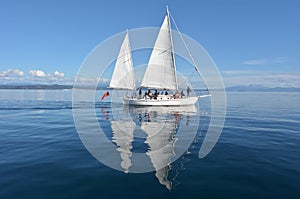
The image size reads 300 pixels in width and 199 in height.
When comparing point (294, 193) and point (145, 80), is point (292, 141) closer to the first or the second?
point (294, 193)

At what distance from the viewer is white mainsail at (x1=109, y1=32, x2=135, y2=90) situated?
183 ft

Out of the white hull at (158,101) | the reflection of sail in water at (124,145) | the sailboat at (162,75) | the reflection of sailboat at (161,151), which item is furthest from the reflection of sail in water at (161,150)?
the sailboat at (162,75)

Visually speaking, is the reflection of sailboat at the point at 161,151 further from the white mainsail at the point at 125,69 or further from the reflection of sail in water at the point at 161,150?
the white mainsail at the point at 125,69

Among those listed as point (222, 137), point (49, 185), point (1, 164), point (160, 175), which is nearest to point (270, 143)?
point (222, 137)

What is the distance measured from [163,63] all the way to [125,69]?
10.7 meters

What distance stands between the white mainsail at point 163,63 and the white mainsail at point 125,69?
207 inches

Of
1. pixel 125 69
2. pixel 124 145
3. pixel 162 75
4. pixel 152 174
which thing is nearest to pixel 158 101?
pixel 162 75

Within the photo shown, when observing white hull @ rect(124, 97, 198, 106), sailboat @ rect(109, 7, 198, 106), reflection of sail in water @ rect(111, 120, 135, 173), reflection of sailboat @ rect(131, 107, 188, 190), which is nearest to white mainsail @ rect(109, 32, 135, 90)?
sailboat @ rect(109, 7, 198, 106)

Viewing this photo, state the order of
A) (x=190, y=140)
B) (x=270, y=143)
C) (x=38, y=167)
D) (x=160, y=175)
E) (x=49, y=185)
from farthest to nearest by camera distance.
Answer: (x=190, y=140), (x=270, y=143), (x=38, y=167), (x=160, y=175), (x=49, y=185)

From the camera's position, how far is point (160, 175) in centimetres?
1016

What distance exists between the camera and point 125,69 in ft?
185

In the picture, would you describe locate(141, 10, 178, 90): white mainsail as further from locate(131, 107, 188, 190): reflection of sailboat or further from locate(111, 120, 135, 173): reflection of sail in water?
locate(131, 107, 188, 190): reflection of sailboat

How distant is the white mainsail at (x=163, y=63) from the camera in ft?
170

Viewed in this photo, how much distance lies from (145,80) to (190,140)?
37.9m
